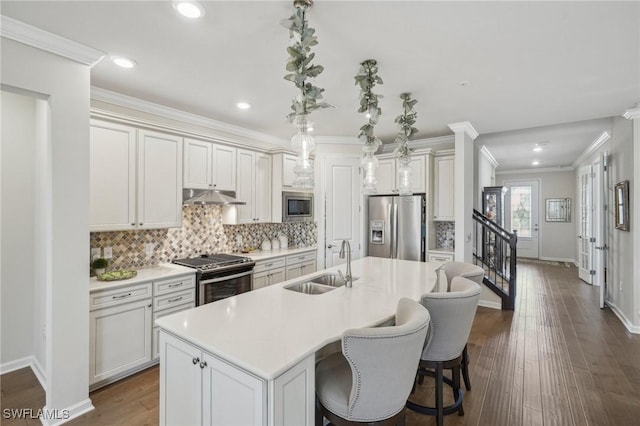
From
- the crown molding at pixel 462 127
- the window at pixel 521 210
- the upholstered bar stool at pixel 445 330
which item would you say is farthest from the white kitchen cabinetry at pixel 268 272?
the window at pixel 521 210

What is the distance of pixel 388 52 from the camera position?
2.29 metres

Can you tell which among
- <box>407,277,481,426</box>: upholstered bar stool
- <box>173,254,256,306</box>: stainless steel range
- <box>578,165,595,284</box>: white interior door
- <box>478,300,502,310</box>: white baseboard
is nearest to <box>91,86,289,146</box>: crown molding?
<box>173,254,256,306</box>: stainless steel range

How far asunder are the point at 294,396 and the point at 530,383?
7.97ft

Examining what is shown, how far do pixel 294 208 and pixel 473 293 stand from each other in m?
3.13

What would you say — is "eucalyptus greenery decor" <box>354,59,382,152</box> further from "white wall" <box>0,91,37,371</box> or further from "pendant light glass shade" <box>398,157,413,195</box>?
"white wall" <box>0,91,37,371</box>

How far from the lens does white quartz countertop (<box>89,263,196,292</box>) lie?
2.59 m

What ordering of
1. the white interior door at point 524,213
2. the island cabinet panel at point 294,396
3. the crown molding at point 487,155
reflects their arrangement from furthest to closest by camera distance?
the white interior door at point 524,213, the crown molding at point 487,155, the island cabinet panel at point 294,396

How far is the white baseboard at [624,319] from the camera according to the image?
12.1ft

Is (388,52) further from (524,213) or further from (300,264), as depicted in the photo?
(524,213)

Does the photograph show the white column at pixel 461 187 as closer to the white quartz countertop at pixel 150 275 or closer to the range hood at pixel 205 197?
the range hood at pixel 205 197

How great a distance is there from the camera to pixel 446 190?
464cm

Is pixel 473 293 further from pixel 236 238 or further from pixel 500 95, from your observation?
pixel 236 238

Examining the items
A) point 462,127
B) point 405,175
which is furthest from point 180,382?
point 462,127

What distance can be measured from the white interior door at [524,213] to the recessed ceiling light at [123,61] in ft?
32.9
